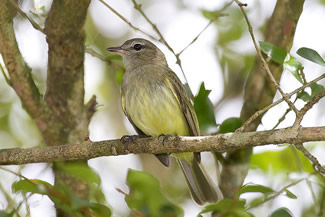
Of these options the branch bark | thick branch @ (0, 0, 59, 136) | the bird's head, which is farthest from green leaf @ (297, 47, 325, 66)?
the bird's head

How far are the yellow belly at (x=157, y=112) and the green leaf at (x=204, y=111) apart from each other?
0.58 meters

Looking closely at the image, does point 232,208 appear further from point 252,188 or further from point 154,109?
point 154,109

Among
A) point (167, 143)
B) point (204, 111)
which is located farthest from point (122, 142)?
point (204, 111)

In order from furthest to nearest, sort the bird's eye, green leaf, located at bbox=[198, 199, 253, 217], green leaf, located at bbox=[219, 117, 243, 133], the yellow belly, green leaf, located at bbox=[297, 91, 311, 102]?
the bird's eye → the yellow belly → green leaf, located at bbox=[219, 117, 243, 133] → green leaf, located at bbox=[297, 91, 311, 102] → green leaf, located at bbox=[198, 199, 253, 217]

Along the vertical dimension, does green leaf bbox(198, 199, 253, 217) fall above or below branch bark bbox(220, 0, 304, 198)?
below

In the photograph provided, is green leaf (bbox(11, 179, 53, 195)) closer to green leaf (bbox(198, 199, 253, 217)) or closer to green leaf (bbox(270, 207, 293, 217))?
green leaf (bbox(198, 199, 253, 217))

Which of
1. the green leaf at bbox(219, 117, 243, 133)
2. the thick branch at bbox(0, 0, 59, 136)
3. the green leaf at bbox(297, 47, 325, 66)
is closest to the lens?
the green leaf at bbox(297, 47, 325, 66)

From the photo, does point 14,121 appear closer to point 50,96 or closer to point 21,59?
point 50,96

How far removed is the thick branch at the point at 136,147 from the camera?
9.45ft

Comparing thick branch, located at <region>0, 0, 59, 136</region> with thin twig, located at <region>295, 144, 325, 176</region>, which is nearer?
thin twig, located at <region>295, 144, 325, 176</region>

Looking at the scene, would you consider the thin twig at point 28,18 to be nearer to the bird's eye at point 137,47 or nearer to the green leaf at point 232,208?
the bird's eye at point 137,47

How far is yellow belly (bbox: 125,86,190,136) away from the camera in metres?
4.23

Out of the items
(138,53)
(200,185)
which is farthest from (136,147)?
(138,53)

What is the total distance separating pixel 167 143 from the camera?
336 centimetres
